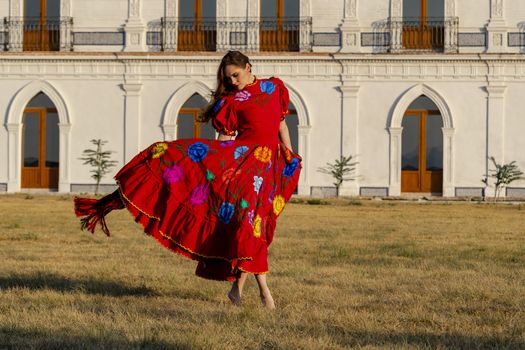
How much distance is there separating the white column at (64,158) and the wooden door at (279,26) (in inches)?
212

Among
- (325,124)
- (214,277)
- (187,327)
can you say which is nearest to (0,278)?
(214,277)

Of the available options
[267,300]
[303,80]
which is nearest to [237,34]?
[303,80]

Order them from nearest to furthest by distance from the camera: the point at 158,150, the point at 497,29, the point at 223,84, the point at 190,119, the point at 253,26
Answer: the point at 158,150 < the point at 223,84 < the point at 497,29 < the point at 253,26 < the point at 190,119

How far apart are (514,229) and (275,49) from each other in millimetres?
12997

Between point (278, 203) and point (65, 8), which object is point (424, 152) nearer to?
point (65, 8)

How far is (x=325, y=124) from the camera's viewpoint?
87.0 feet

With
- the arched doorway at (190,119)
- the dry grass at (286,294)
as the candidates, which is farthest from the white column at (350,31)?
the dry grass at (286,294)

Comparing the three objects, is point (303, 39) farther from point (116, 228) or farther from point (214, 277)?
point (214, 277)

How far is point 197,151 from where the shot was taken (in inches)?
276

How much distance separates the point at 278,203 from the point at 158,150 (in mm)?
861

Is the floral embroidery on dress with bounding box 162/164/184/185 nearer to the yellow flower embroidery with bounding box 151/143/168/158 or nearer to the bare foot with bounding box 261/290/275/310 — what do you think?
the yellow flower embroidery with bounding box 151/143/168/158

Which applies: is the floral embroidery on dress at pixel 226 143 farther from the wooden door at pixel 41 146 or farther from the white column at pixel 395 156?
the wooden door at pixel 41 146

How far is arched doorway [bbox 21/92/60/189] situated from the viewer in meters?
27.5

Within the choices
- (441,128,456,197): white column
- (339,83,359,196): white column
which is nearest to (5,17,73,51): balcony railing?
(339,83,359,196): white column
